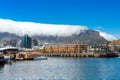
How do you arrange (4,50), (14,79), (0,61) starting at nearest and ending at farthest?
(14,79) → (0,61) → (4,50)

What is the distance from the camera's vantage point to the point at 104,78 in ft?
211

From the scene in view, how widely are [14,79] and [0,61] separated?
44.7 meters

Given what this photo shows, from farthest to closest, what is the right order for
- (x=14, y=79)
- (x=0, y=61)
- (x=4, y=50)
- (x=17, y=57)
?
1. (x=4, y=50)
2. (x=17, y=57)
3. (x=0, y=61)
4. (x=14, y=79)

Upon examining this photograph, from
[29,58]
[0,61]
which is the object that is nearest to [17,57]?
[29,58]

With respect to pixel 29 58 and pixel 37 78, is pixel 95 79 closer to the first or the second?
pixel 37 78

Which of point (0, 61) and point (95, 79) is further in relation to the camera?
point (0, 61)

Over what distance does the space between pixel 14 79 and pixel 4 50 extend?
114 m

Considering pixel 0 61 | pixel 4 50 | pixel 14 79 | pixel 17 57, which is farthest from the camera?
pixel 4 50

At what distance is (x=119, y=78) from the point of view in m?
63.9

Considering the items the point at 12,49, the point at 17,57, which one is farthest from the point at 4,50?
the point at 17,57

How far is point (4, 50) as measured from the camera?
17312cm

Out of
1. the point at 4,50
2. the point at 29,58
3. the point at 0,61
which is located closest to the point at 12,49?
the point at 4,50

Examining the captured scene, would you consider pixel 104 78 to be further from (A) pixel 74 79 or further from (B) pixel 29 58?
(B) pixel 29 58

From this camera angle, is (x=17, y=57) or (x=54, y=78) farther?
(x=17, y=57)
